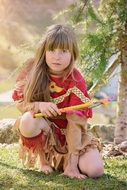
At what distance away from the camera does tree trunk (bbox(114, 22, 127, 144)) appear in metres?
3.49

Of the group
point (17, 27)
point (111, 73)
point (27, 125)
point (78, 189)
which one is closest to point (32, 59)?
point (27, 125)

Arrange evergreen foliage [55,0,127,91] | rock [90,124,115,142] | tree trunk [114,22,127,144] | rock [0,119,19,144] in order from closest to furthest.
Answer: evergreen foliage [55,0,127,91] < tree trunk [114,22,127,144] < rock [0,119,19,144] < rock [90,124,115,142]

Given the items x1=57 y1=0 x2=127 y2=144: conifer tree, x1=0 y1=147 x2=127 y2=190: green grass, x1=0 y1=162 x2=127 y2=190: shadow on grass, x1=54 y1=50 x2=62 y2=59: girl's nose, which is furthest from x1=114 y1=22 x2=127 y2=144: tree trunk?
x1=0 y1=162 x2=127 y2=190: shadow on grass

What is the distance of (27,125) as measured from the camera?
2.54 meters

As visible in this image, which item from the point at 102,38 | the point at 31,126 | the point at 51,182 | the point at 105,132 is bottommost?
the point at 105,132

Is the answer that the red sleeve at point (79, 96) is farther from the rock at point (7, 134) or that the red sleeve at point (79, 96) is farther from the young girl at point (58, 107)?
the rock at point (7, 134)

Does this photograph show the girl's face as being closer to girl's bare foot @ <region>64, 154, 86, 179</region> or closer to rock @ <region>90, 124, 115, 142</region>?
girl's bare foot @ <region>64, 154, 86, 179</region>

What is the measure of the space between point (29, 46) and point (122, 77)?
0.70 m

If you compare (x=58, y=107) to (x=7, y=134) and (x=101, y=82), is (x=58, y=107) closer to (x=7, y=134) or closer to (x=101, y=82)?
(x=101, y=82)

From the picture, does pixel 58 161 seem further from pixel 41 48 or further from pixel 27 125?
pixel 41 48

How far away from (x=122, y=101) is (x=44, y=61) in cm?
108

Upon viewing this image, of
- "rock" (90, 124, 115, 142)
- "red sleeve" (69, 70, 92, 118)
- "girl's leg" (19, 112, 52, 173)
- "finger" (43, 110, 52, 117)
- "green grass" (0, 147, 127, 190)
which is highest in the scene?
"red sleeve" (69, 70, 92, 118)

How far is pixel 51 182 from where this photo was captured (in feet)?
8.07

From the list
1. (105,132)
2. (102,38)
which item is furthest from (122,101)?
(105,132)
